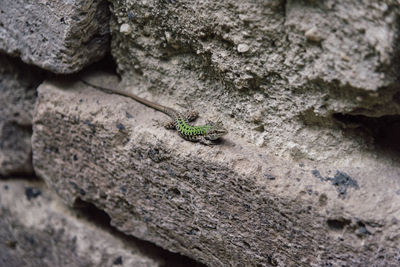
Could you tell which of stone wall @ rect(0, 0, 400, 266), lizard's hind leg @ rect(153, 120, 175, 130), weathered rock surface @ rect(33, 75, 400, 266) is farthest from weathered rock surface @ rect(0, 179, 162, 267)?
lizard's hind leg @ rect(153, 120, 175, 130)

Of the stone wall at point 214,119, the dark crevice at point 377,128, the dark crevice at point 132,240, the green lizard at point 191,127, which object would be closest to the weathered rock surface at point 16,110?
the stone wall at point 214,119

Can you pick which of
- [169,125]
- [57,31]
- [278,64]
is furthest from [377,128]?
[57,31]

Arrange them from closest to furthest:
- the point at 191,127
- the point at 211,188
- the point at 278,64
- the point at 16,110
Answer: the point at 278,64 → the point at 211,188 → the point at 191,127 → the point at 16,110

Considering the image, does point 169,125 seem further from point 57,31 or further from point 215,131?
point 57,31

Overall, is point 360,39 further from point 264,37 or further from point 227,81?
point 227,81

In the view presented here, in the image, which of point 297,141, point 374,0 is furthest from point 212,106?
point 374,0

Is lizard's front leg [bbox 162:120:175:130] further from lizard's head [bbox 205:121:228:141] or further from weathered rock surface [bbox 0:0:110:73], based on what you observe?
weathered rock surface [bbox 0:0:110:73]

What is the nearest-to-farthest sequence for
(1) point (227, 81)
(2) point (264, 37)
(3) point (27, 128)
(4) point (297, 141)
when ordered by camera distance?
(2) point (264, 37) → (4) point (297, 141) → (1) point (227, 81) → (3) point (27, 128)
